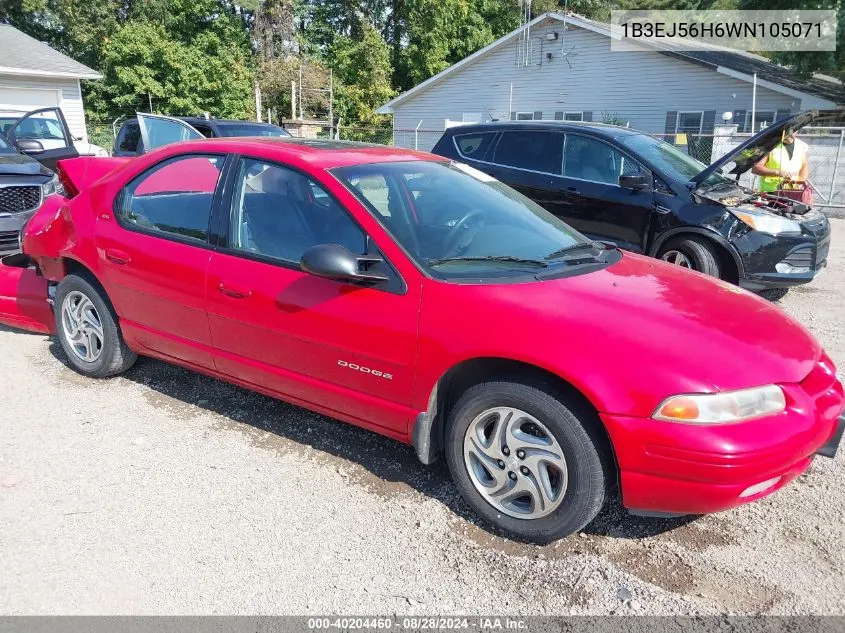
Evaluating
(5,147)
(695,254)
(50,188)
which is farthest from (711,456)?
(5,147)

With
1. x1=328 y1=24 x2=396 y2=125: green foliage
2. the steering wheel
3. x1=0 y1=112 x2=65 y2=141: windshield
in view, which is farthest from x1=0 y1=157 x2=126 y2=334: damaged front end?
x1=328 y1=24 x2=396 y2=125: green foliage

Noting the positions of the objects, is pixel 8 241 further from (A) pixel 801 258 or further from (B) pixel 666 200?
(A) pixel 801 258

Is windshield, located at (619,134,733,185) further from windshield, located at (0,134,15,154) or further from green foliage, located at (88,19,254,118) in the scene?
green foliage, located at (88,19,254,118)

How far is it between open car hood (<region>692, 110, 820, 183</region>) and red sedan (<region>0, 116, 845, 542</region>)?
3331 millimetres

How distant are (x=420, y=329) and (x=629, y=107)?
2333cm

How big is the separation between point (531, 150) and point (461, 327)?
523cm

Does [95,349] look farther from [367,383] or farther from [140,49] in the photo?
[140,49]

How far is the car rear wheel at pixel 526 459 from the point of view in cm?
257

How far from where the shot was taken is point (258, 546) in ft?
9.05

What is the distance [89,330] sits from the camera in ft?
14.1

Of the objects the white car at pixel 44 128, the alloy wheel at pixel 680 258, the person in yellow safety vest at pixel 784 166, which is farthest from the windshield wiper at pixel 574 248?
the white car at pixel 44 128

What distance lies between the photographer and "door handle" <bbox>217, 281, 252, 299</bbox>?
3.33 metres

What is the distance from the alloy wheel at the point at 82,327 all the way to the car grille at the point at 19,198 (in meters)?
3.32

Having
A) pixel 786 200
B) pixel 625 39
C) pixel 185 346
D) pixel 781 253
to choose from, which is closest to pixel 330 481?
pixel 185 346
